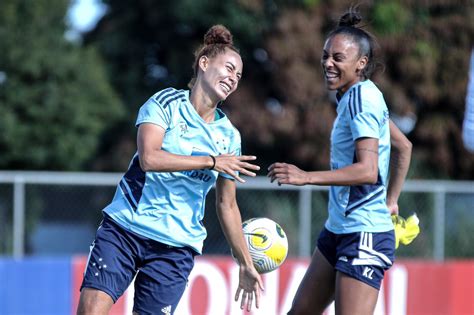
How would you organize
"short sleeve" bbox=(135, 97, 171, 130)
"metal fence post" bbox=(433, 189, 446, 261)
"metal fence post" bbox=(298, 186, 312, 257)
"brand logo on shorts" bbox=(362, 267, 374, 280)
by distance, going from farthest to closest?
"metal fence post" bbox=(433, 189, 446, 261), "metal fence post" bbox=(298, 186, 312, 257), "brand logo on shorts" bbox=(362, 267, 374, 280), "short sleeve" bbox=(135, 97, 171, 130)

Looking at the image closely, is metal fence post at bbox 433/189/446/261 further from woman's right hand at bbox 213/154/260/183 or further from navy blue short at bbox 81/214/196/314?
woman's right hand at bbox 213/154/260/183

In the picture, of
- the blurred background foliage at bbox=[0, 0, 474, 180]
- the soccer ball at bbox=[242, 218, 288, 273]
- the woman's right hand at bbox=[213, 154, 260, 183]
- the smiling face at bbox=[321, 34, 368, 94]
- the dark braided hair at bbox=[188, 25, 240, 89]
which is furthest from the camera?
the blurred background foliage at bbox=[0, 0, 474, 180]

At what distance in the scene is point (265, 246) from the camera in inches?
262

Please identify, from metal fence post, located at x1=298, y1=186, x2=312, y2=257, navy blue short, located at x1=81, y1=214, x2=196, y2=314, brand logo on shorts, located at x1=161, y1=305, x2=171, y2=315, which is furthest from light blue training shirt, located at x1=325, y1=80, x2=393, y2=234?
metal fence post, located at x1=298, y1=186, x2=312, y2=257

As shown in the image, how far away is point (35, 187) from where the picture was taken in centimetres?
1511

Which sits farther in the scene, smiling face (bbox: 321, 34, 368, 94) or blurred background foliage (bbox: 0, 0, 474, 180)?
blurred background foliage (bbox: 0, 0, 474, 180)

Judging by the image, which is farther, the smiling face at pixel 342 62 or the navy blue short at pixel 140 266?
the smiling face at pixel 342 62

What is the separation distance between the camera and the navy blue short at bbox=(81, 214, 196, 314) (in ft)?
19.5

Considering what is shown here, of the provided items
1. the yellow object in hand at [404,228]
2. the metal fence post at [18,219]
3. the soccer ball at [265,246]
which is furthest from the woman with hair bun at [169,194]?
the metal fence post at [18,219]

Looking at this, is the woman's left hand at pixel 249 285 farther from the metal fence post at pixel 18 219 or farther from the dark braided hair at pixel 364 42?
the metal fence post at pixel 18 219

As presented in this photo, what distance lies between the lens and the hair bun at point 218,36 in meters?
6.32

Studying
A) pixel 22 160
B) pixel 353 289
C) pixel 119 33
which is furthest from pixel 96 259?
pixel 119 33

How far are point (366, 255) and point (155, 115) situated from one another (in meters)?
1.52

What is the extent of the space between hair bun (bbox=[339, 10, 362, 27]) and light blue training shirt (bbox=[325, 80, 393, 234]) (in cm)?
51
